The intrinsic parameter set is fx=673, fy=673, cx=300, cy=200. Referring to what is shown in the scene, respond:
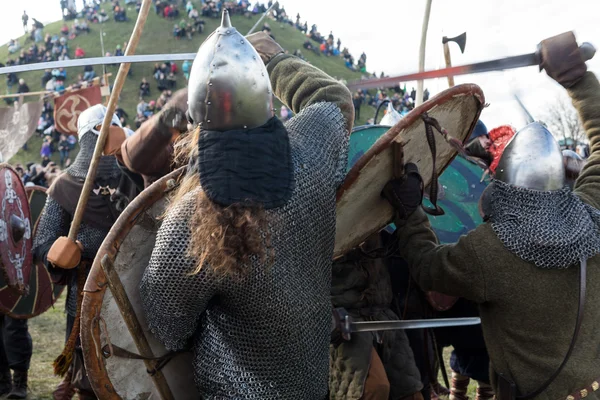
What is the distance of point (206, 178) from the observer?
1.86 metres

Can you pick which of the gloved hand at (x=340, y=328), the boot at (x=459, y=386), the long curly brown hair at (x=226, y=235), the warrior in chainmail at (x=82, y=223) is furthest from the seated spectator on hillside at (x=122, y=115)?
the long curly brown hair at (x=226, y=235)

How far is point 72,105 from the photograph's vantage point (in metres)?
10.7

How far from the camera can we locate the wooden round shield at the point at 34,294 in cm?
482

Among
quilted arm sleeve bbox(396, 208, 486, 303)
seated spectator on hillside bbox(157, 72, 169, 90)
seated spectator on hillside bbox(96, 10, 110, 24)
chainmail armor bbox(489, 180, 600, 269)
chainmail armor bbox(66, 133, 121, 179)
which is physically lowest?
seated spectator on hillside bbox(157, 72, 169, 90)

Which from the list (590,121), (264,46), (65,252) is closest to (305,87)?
(264,46)

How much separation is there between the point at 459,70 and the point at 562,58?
558 mm

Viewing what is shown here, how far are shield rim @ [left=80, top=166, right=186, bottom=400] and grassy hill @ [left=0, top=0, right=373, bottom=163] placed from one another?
26.6m

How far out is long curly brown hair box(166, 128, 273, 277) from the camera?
1.83 metres

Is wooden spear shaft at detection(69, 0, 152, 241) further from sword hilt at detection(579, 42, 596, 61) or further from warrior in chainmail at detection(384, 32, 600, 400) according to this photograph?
sword hilt at detection(579, 42, 596, 61)

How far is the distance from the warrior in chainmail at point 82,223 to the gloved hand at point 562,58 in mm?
2436

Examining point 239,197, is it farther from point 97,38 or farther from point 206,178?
point 97,38

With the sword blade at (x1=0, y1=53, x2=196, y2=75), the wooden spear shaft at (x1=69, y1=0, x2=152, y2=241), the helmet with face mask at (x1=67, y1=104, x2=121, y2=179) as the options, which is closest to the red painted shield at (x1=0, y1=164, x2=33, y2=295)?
the helmet with face mask at (x1=67, y1=104, x2=121, y2=179)

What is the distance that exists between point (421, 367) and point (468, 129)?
4.13 feet

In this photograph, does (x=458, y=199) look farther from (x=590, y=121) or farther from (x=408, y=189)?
(x=408, y=189)
